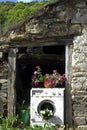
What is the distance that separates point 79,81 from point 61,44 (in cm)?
104

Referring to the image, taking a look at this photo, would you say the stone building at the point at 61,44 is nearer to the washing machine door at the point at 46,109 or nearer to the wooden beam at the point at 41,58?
the washing machine door at the point at 46,109

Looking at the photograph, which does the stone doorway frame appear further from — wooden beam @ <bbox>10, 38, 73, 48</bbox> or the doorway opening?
the doorway opening

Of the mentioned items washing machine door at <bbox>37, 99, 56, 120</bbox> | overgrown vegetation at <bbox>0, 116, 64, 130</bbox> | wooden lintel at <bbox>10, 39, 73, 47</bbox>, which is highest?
wooden lintel at <bbox>10, 39, 73, 47</bbox>

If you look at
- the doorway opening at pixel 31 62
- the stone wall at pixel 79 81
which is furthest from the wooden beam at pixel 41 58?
the stone wall at pixel 79 81

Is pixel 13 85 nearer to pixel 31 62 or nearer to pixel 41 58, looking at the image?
pixel 41 58

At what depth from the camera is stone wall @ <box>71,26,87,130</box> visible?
30.0ft

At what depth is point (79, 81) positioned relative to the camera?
922 centimetres

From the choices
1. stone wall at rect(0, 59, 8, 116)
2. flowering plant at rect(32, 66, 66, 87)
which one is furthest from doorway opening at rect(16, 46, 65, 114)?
flowering plant at rect(32, 66, 66, 87)

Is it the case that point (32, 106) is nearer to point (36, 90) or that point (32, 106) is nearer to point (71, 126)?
point (36, 90)

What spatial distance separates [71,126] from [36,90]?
121 centimetres

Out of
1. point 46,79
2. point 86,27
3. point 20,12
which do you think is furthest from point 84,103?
point 20,12

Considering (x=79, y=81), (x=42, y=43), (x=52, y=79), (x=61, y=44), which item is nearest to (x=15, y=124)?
(x=52, y=79)

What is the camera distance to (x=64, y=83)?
953 cm

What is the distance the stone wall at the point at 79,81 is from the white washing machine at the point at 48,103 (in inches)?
13.4
